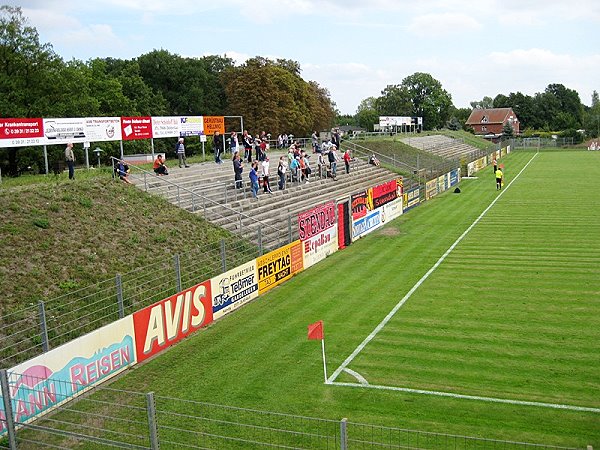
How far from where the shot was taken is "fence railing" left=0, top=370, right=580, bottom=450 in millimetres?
10188

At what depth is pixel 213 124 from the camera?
33.9m

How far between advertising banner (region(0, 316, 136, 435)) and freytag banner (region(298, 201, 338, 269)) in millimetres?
10766

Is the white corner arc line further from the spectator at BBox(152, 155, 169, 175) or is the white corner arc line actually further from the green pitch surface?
the spectator at BBox(152, 155, 169, 175)

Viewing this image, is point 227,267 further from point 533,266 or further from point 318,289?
point 533,266

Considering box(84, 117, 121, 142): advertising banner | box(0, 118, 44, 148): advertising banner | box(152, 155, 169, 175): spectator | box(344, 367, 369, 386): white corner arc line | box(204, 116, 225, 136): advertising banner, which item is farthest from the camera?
box(204, 116, 225, 136): advertising banner

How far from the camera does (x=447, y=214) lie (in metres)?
37.7

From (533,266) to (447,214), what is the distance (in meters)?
14.5

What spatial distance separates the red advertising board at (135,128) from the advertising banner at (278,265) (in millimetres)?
9675

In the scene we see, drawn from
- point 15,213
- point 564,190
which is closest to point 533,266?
point 15,213

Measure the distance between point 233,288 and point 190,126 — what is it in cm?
1517

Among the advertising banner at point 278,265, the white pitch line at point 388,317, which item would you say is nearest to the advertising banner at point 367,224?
the white pitch line at point 388,317

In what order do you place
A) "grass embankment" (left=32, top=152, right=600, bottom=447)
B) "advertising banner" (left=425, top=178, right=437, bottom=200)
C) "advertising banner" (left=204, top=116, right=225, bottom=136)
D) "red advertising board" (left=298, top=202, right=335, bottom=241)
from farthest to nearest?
"advertising banner" (left=425, top=178, right=437, bottom=200)
"advertising banner" (left=204, top=116, right=225, bottom=136)
"red advertising board" (left=298, top=202, right=335, bottom=241)
"grass embankment" (left=32, top=152, right=600, bottom=447)

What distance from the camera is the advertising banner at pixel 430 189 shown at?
44875 millimetres

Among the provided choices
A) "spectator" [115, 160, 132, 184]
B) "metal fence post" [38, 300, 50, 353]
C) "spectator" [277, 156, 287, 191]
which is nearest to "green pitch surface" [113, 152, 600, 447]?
"metal fence post" [38, 300, 50, 353]
